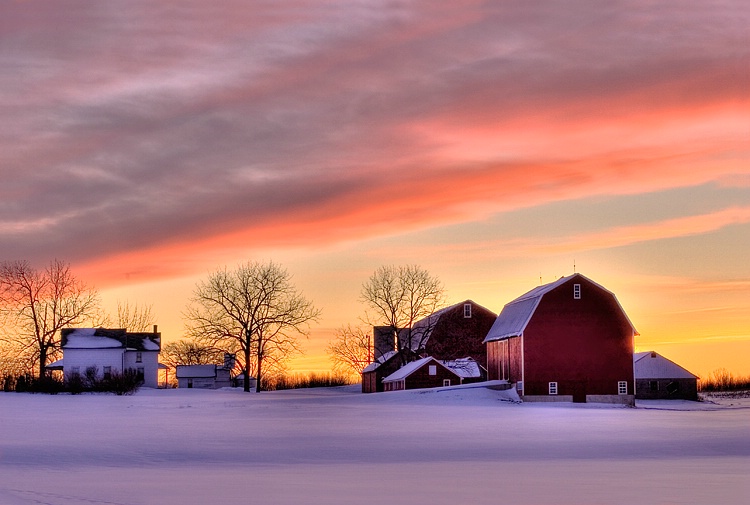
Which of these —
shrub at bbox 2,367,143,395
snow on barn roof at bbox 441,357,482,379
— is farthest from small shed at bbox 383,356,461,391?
shrub at bbox 2,367,143,395

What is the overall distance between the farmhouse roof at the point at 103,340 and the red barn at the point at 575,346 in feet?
172

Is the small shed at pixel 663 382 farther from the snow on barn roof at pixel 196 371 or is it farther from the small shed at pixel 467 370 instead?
the snow on barn roof at pixel 196 371

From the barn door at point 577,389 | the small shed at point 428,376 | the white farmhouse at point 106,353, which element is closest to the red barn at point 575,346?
the barn door at point 577,389

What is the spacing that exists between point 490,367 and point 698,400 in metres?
21.8

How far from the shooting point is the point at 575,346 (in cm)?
7306

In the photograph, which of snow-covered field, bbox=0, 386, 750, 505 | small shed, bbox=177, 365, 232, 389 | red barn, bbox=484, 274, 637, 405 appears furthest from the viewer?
small shed, bbox=177, 365, 232, 389

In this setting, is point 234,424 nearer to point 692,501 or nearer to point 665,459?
point 665,459

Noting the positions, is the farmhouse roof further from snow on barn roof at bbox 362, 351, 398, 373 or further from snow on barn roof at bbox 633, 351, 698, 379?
snow on barn roof at bbox 633, 351, 698, 379

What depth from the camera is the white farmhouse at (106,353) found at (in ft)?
345

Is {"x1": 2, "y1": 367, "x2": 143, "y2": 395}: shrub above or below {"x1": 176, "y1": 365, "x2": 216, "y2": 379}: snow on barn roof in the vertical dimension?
below

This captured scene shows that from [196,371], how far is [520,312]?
89918mm

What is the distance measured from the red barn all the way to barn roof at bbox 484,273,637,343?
0.11 m

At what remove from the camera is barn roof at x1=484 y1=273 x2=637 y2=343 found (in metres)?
72.9

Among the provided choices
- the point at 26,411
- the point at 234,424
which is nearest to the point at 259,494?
the point at 234,424
